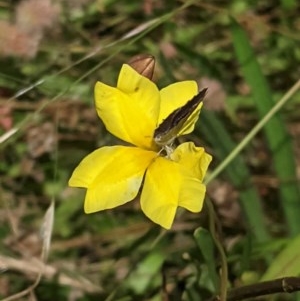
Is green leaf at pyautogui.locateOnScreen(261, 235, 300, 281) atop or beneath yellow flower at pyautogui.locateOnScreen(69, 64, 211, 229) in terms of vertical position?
beneath

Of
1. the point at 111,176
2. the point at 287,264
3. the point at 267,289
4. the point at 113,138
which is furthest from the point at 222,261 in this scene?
the point at 113,138

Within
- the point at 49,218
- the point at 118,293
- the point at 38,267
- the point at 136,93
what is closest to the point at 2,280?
the point at 38,267

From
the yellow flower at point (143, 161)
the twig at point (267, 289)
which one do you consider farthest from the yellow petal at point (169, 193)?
the twig at point (267, 289)

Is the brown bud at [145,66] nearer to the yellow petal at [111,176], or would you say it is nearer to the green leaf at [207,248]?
the yellow petal at [111,176]

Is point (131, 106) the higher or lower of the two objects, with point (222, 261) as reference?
higher

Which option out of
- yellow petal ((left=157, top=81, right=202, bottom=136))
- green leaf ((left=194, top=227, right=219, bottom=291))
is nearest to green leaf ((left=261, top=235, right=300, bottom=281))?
green leaf ((left=194, top=227, right=219, bottom=291))

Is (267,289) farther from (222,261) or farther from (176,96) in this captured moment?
(176,96)

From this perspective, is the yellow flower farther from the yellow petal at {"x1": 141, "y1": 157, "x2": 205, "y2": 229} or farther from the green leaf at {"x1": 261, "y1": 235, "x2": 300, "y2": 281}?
the green leaf at {"x1": 261, "y1": 235, "x2": 300, "y2": 281}
